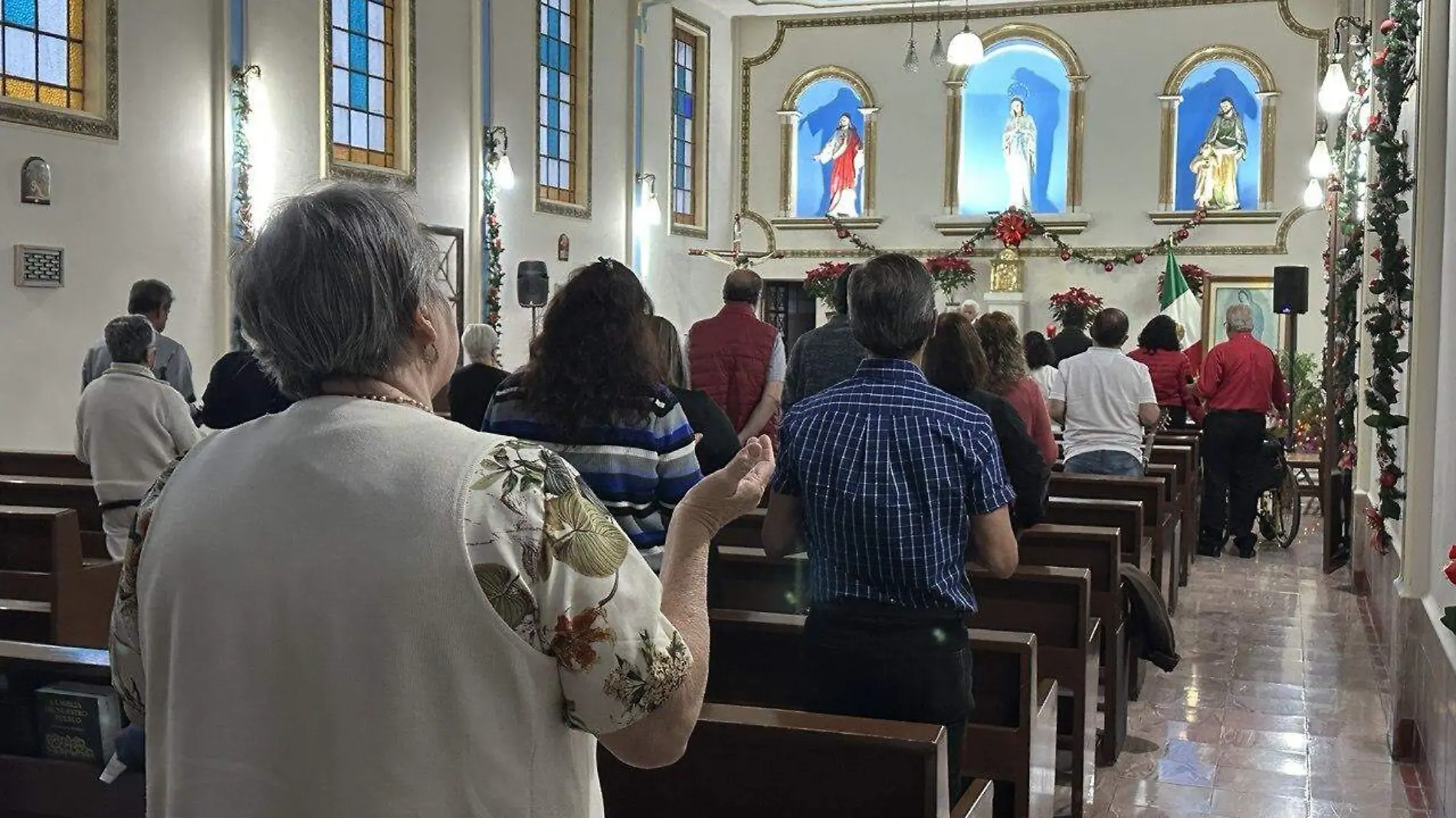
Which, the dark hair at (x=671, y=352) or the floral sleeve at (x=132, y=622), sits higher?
the dark hair at (x=671, y=352)

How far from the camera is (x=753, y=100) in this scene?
17.9 m

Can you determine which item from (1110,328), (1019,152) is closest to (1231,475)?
(1110,328)

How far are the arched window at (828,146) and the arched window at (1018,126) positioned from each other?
1.08 meters

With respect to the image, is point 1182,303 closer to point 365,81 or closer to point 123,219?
point 365,81

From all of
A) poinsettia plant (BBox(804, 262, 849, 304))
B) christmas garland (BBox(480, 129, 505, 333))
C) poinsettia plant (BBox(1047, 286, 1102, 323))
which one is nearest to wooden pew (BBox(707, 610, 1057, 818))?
christmas garland (BBox(480, 129, 505, 333))

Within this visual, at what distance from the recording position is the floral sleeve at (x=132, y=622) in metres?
1.58

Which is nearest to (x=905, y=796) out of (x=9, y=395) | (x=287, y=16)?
(x=9, y=395)

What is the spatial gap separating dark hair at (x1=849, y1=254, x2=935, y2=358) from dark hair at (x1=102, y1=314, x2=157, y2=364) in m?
3.23

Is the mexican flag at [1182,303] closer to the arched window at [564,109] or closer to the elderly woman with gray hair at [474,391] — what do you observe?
the arched window at [564,109]

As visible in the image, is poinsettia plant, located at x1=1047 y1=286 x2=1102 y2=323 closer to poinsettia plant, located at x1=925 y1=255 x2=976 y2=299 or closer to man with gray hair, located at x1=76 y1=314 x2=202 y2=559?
poinsettia plant, located at x1=925 y1=255 x2=976 y2=299

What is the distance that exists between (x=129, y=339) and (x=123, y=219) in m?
4.35

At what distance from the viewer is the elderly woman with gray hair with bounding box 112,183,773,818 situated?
138 centimetres

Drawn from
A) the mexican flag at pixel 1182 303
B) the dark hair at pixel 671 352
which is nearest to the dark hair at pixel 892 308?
the dark hair at pixel 671 352

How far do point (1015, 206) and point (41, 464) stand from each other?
474 inches
